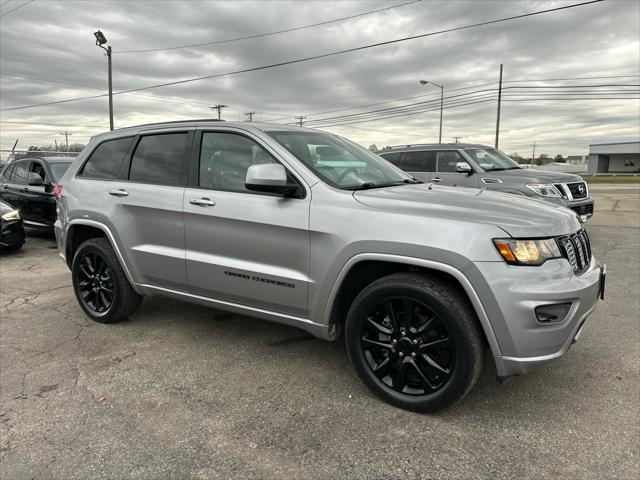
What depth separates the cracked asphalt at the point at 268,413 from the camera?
2.43 meters

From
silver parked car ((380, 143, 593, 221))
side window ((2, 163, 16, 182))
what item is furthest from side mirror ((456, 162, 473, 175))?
side window ((2, 163, 16, 182))

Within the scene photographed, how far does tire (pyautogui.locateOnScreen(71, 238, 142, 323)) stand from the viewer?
423 centimetres

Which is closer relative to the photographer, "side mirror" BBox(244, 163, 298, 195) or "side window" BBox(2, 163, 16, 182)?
"side mirror" BBox(244, 163, 298, 195)

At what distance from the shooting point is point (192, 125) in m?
3.86

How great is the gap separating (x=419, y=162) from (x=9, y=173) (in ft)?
28.9

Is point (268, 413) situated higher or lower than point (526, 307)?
lower

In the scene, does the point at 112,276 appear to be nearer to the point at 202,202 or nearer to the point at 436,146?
the point at 202,202

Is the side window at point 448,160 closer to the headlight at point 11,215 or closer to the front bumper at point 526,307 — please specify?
the front bumper at point 526,307

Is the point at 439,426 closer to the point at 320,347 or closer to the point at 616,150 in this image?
the point at 320,347

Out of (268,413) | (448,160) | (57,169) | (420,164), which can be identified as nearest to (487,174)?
(448,160)

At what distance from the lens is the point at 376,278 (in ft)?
10.3

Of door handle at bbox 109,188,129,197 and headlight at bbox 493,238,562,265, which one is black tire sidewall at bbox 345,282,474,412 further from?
door handle at bbox 109,188,129,197

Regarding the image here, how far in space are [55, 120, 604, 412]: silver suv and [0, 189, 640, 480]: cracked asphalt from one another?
0.97 feet

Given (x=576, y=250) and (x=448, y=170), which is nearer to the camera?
(x=576, y=250)
